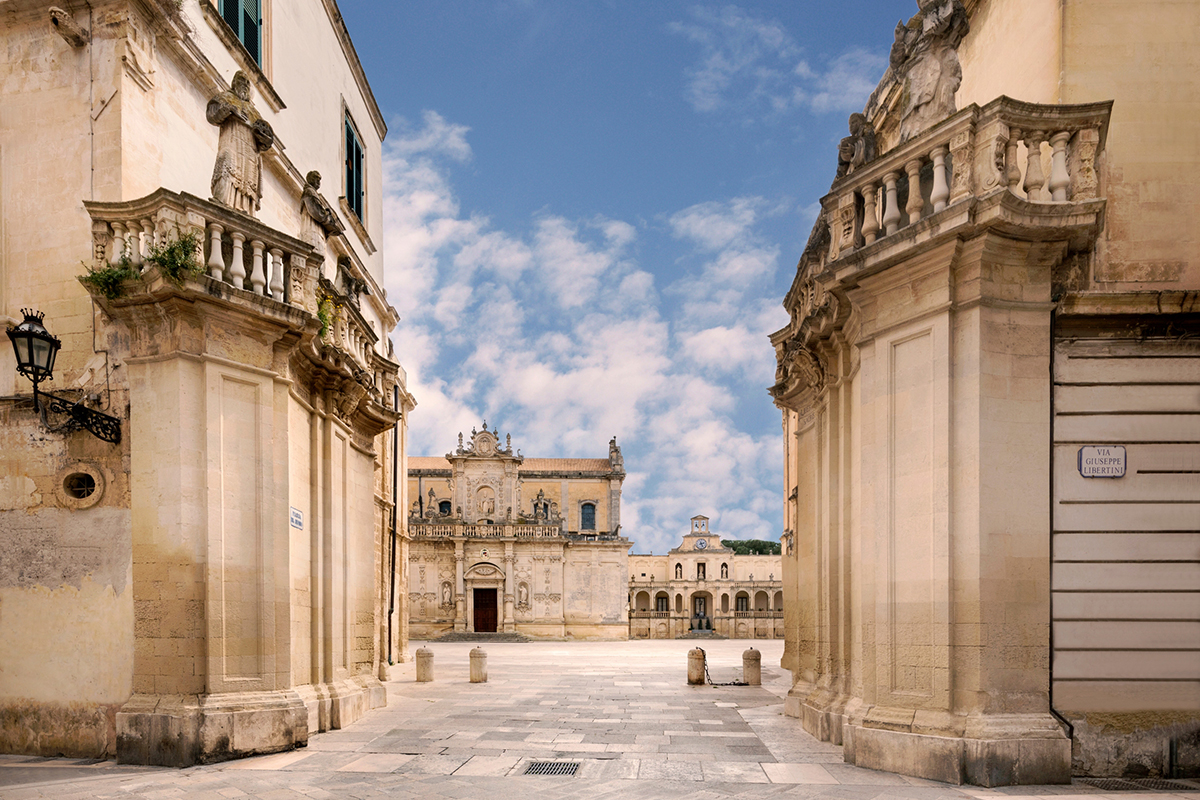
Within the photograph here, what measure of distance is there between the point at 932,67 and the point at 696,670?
47.3 ft

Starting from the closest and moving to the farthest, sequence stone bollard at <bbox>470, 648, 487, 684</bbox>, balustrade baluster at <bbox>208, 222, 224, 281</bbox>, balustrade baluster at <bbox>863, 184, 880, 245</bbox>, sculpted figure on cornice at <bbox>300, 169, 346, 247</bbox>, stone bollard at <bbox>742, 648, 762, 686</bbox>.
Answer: balustrade baluster at <bbox>208, 222, 224, 281</bbox>
balustrade baluster at <bbox>863, 184, 880, 245</bbox>
sculpted figure on cornice at <bbox>300, 169, 346, 247</bbox>
stone bollard at <bbox>742, 648, 762, 686</bbox>
stone bollard at <bbox>470, 648, 487, 684</bbox>

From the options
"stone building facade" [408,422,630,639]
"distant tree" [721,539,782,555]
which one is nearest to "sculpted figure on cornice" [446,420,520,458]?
Answer: "stone building facade" [408,422,630,639]

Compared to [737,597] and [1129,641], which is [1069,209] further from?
[737,597]

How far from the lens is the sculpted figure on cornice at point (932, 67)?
10.3 meters

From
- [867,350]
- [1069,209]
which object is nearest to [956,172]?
[1069,209]

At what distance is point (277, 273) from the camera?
448 inches

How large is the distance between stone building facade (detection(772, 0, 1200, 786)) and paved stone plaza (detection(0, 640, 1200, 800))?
999mm

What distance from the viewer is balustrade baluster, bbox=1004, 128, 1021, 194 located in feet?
30.1

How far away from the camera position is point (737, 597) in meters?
83.8

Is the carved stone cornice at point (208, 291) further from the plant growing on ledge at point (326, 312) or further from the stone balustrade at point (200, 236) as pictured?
the plant growing on ledge at point (326, 312)

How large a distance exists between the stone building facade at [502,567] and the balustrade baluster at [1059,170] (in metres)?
51.7

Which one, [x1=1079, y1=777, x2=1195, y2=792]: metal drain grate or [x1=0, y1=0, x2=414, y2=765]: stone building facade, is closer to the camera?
[x1=1079, y1=777, x2=1195, y2=792]: metal drain grate

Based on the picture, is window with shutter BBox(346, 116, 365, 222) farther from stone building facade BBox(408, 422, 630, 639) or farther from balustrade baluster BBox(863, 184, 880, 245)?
stone building facade BBox(408, 422, 630, 639)

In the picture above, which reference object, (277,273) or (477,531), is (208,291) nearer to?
(277,273)
